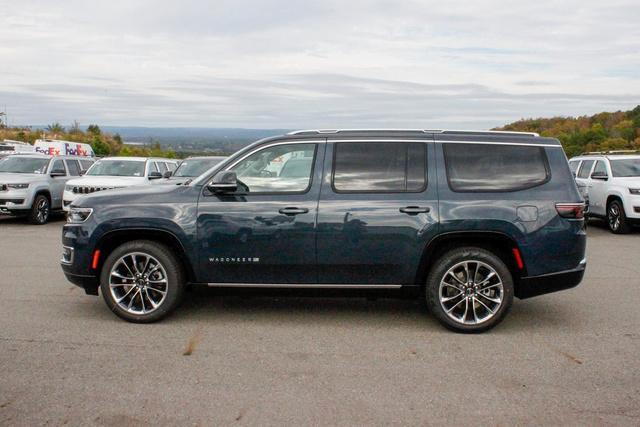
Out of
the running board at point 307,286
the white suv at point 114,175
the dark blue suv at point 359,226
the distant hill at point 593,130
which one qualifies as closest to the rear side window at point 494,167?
the dark blue suv at point 359,226

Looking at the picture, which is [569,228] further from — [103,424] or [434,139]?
[103,424]

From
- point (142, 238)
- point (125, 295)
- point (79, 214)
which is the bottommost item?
point (125, 295)

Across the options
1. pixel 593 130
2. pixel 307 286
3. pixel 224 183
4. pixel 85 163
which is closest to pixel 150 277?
pixel 224 183

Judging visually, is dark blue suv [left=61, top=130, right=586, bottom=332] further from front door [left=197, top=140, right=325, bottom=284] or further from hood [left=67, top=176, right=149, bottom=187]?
hood [left=67, top=176, right=149, bottom=187]

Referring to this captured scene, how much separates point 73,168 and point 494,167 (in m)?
14.3

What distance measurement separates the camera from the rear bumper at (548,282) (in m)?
6.19

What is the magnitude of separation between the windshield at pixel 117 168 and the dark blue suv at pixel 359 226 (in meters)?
10.4

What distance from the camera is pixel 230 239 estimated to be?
620 centimetres

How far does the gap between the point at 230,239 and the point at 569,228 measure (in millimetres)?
3204

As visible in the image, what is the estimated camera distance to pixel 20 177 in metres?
15.4

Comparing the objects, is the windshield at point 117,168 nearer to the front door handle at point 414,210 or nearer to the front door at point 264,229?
the front door at point 264,229

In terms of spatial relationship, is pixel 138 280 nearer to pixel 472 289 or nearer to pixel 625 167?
pixel 472 289

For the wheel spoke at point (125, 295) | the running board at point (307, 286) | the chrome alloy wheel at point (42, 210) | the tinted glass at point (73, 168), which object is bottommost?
the chrome alloy wheel at point (42, 210)

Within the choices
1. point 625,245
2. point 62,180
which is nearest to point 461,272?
point 625,245
